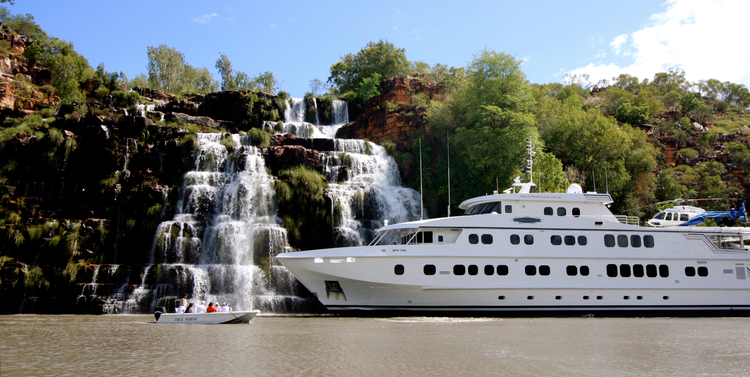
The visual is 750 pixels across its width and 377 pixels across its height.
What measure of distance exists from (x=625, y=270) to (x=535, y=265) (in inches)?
168

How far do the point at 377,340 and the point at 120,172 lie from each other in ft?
79.7

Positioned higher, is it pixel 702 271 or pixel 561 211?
pixel 561 211

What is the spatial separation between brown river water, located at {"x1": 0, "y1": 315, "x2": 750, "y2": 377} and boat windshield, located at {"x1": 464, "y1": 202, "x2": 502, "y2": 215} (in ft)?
20.8

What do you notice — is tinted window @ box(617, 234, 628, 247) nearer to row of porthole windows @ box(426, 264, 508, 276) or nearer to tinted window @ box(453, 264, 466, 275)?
row of porthole windows @ box(426, 264, 508, 276)

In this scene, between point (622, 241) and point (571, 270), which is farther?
point (622, 241)

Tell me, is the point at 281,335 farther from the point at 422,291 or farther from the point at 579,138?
the point at 579,138

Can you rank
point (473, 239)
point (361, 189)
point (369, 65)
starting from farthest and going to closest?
point (369, 65) < point (361, 189) < point (473, 239)

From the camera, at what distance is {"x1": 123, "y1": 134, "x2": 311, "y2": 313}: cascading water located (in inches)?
1067

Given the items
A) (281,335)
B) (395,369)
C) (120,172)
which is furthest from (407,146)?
(395,369)

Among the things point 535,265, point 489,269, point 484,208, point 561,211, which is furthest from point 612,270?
point 484,208

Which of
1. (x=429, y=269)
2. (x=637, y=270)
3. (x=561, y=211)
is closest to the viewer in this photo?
(x=429, y=269)

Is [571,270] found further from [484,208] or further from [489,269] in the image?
[484,208]

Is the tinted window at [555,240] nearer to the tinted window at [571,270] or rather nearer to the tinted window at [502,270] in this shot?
the tinted window at [571,270]

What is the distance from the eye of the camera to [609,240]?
24.2 m
